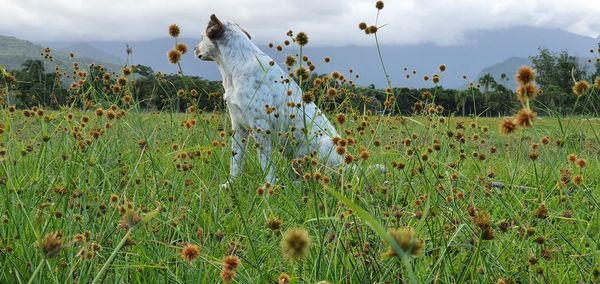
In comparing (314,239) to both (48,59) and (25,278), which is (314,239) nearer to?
(25,278)

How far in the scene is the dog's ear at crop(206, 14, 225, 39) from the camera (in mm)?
5191

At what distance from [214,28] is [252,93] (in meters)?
0.76

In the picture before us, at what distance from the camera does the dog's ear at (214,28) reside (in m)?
5.19

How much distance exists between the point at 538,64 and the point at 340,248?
2586 inches

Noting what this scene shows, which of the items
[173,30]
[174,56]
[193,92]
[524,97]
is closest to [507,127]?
[524,97]

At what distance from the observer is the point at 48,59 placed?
563cm

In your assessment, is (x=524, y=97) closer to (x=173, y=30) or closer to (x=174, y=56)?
(x=174, y=56)

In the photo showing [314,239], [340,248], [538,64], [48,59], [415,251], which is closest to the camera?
[415,251]

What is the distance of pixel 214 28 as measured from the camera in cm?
519

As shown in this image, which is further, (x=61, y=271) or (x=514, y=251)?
(x=514, y=251)

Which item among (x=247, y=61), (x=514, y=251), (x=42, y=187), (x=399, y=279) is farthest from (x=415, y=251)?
(x=247, y=61)

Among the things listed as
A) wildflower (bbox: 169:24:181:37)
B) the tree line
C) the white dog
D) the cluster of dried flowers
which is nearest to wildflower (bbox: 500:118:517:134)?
the cluster of dried flowers

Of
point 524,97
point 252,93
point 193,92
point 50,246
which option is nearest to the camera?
point 50,246

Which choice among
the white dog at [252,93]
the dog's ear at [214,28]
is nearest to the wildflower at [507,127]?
the white dog at [252,93]
